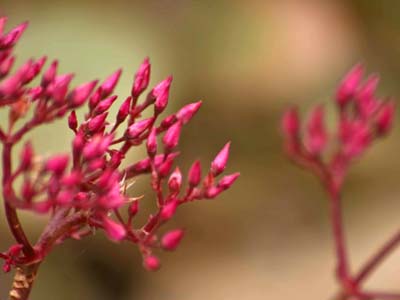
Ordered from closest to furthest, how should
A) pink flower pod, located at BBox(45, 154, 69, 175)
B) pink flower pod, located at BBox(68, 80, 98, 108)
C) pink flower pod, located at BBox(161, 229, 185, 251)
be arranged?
1. pink flower pod, located at BBox(45, 154, 69, 175)
2. pink flower pod, located at BBox(161, 229, 185, 251)
3. pink flower pod, located at BBox(68, 80, 98, 108)

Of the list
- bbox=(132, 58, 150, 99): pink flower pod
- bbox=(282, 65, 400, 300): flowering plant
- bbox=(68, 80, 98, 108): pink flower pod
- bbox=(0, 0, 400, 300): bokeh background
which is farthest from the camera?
bbox=(0, 0, 400, 300): bokeh background

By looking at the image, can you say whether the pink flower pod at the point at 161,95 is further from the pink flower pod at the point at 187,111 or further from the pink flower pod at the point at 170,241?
the pink flower pod at the point at 170,241

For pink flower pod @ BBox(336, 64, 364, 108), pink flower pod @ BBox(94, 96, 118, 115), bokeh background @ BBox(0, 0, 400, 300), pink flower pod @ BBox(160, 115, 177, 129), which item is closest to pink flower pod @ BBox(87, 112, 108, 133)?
pink flower pod @ BBox(94, 96, 118, 115)

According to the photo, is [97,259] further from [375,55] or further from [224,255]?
[375,55]

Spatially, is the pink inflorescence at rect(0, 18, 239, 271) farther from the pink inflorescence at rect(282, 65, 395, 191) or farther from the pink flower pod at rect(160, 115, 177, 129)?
the pink inflorescence at rect(282, 65, 395, 191)

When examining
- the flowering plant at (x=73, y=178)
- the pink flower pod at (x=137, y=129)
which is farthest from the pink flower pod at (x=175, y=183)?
the pink flower pod at (x=137, y=129)

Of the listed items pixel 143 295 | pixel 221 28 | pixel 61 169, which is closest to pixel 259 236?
pixel 143 295
